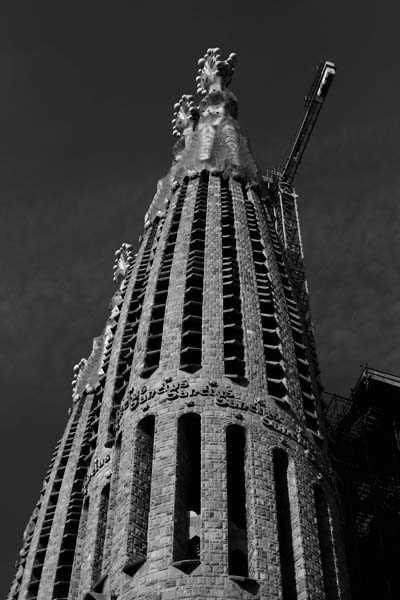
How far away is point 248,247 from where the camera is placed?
51.1 m

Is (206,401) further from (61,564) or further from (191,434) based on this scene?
(61,564)

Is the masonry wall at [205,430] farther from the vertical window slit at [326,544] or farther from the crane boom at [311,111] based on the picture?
the crane boom at [311,111]

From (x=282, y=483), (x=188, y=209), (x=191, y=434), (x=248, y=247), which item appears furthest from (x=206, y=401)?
(x=188, y=209)

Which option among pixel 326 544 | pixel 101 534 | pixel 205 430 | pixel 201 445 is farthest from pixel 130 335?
pixel 326 544

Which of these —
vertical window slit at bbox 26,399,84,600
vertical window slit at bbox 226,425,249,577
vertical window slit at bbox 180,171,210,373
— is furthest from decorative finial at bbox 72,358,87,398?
vertical window slit at bbox 226,425,249,577

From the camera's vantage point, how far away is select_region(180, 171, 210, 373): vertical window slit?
41.5 meters

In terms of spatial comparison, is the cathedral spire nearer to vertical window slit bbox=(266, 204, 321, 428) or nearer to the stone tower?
the stone tower

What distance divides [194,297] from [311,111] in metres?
32.0

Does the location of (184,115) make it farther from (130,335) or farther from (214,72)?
(130,335)

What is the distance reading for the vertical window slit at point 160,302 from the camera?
42562mm

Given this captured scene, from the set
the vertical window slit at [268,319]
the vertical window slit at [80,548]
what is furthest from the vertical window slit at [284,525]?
the vertical window slit at [80,548]

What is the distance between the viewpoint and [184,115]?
71.1m

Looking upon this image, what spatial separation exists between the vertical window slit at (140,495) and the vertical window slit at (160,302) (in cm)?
344

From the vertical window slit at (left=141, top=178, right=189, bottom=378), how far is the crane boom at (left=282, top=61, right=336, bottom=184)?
19048 millimetres
